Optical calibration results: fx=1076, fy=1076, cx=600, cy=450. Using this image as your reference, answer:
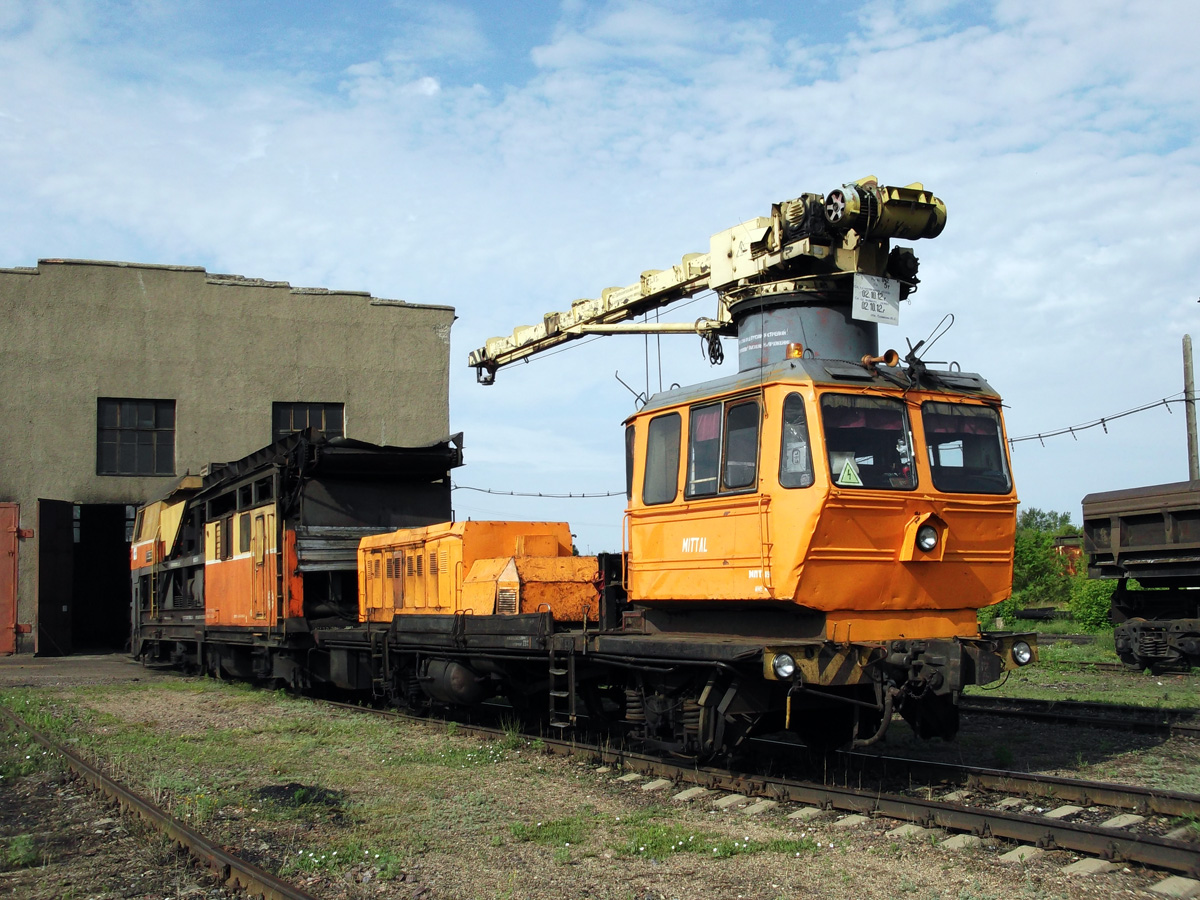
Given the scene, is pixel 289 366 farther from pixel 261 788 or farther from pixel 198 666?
pixel 261 788

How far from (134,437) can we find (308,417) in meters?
4.33

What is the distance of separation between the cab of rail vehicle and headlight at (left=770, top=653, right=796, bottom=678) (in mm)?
494

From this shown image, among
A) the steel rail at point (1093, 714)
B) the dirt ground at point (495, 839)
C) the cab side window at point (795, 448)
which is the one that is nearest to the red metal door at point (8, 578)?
the dirt ground at point (495, 839)

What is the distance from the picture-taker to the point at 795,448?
7918 mm

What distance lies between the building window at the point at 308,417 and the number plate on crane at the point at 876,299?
67.7 feet

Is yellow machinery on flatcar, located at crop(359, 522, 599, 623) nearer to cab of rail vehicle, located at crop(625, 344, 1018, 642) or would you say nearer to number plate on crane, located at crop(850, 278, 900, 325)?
cab of rail vehicle, located at crop(625, 344, 1018, 642)

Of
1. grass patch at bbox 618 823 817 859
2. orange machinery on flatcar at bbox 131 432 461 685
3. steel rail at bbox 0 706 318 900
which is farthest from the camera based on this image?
orange machinery on flatcar at bbox 131 432 461 685

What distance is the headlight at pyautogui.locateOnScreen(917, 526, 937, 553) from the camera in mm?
8156

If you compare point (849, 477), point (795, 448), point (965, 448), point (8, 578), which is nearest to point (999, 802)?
point (849, 477)

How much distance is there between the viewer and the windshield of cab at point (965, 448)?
8.43 metres

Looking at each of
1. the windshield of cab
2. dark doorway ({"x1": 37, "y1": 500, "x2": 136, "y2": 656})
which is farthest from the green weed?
dark doorway ({"x1": 37, "y1": 500, "x2": 136, "y2": 656})

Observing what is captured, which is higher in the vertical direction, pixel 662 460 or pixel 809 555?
pixel 662 460

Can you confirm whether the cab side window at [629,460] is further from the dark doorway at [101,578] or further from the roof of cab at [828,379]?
the dark doorway at [101,578]

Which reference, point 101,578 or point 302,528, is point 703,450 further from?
point 101,578
